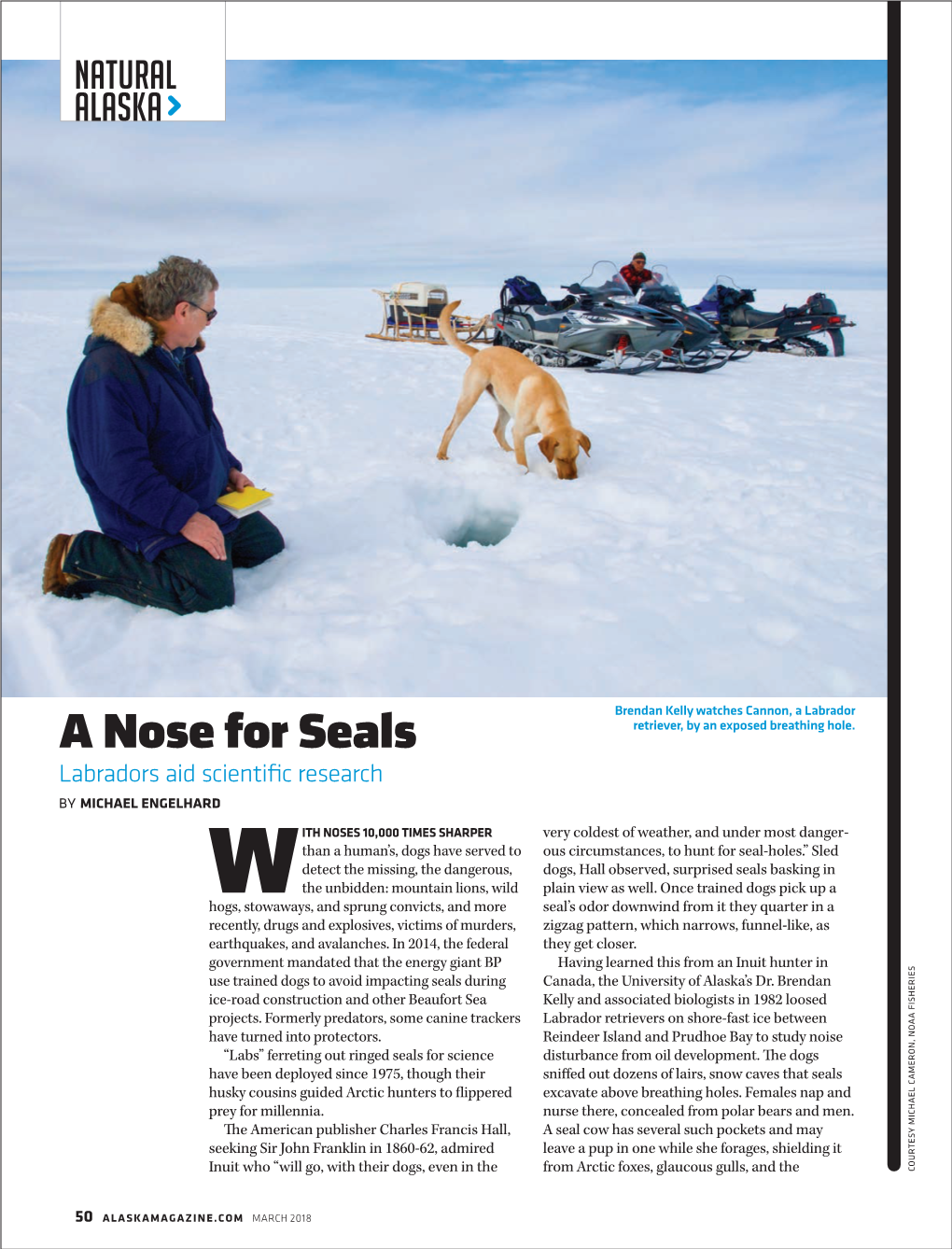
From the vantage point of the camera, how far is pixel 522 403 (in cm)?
430

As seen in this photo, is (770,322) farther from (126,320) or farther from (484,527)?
(126,320)

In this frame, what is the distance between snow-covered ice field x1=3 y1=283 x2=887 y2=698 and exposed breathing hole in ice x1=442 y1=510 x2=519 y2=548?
0.6 inches

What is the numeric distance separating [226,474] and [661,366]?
6.33 m

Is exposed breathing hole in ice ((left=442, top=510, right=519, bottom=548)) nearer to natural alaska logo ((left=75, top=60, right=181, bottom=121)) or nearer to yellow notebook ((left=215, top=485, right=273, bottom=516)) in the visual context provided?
yellow notebook ((left=215, top=485, right=273, bottom=516))

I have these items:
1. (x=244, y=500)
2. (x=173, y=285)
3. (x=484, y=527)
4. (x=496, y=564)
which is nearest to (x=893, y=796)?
(x=496, y=564)

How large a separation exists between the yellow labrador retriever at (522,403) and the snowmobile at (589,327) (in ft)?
11.7

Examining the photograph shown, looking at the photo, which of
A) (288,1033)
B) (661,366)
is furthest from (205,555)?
(661,366)

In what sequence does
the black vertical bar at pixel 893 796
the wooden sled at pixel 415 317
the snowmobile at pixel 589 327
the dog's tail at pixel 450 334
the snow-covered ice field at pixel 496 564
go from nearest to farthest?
1. the black vertical bar at pixel 893 796
2. the snow-covered ice field at pixel 496 564
3. the dog's tail at pixel 450 334
4. the snowmobile at pixel 589 327
5. the wooden sled at pixel 415 317

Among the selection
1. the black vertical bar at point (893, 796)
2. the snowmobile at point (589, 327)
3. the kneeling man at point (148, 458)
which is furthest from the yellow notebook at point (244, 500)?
the snowmobile at point (589, 327)

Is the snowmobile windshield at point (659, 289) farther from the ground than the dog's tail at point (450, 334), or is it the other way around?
the snowmobile windshield at point (659, 289)

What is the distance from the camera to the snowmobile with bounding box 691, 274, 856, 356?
9422 millimetres

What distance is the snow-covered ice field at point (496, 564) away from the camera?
249 cm

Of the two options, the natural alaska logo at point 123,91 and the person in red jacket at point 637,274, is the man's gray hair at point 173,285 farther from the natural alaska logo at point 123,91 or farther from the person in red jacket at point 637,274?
the person in red jacket at point 637,274

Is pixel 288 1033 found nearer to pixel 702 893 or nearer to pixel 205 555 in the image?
pixel 702 893
